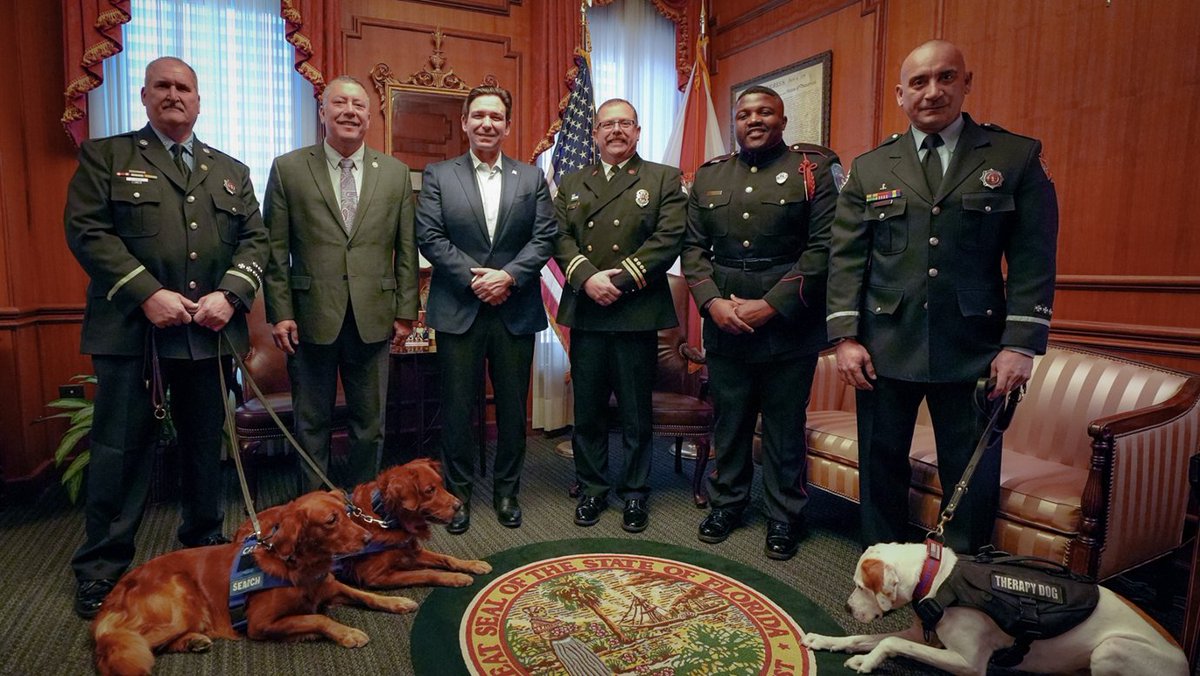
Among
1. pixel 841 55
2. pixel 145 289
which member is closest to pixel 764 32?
pixel 841 55

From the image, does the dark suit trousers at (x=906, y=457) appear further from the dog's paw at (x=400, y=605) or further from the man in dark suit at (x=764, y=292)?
the dog's paw at (x=400, y=605)

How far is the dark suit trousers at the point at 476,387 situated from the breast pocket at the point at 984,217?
5.61 feet

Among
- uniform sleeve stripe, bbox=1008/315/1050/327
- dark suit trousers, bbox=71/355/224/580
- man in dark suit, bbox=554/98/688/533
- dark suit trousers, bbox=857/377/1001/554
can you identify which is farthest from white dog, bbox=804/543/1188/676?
dark suit trousers, bbox=71/355/224/580

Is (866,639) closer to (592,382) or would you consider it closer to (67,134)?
(592,382)

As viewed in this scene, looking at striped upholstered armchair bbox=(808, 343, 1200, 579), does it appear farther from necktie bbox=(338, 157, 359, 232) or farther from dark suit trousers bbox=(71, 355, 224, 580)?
dark suit trousers bbox=(71, 355, 224, 580)

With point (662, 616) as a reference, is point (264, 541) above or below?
above

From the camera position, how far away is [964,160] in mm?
2148

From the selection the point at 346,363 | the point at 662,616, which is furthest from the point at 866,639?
the point at 346,363

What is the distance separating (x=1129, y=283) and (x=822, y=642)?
2003mm

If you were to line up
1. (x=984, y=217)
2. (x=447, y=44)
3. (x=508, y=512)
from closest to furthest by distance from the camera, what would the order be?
1. (x=984, y=217)
2. (x=508, y=512)
3. (x=447, y=44)

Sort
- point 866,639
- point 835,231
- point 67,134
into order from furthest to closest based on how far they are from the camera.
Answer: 1. point 67,134
2. point 835,231
3. point 866,639

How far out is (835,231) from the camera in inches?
94.0

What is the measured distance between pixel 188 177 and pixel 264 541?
1285mm

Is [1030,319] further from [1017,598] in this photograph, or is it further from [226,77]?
[226,77]
